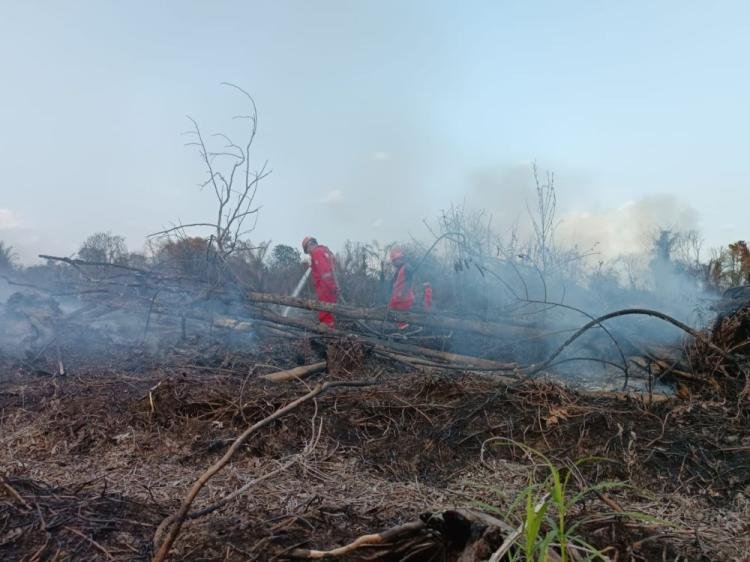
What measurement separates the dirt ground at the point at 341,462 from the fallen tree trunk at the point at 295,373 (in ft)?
0.74

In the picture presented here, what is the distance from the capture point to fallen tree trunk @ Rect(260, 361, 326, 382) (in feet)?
19.6

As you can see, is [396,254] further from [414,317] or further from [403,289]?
[414,317]

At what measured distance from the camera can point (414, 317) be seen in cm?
748

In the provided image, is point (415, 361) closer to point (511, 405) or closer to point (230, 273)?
point (511, 405)

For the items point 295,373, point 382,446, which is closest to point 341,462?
point 382,446

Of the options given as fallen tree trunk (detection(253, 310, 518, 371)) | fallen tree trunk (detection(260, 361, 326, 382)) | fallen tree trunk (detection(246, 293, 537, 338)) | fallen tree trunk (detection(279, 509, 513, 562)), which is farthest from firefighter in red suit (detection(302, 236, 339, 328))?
fallen tree trunk (detection(279, 509, 513, 562))

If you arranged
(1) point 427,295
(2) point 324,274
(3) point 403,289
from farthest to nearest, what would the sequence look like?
1. (2) point 324,274
2. (1) point 427,295
3. (3) point 403,289

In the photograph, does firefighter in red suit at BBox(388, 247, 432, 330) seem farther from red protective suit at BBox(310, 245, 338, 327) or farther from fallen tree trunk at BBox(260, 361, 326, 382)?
fallen tree trunk at BBox(260, 361, 326, 382)

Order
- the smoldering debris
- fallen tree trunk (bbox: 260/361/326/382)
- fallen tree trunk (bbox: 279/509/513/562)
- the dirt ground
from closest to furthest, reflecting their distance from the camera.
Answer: fallen tree trunk (bbox: 279/509/513/562) < the smoldering debris < the dirt ground < fallen tree trunk (bbox: 260/361/326/382)

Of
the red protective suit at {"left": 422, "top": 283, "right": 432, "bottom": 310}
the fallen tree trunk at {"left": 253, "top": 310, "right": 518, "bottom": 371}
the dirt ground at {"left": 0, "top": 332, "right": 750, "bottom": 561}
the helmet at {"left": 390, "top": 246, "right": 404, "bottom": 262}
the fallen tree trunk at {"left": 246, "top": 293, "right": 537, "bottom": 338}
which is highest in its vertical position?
the helmet at {"left": 390, "top": 246, "right": 404, "bottom": 262}

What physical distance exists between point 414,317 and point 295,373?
203cm

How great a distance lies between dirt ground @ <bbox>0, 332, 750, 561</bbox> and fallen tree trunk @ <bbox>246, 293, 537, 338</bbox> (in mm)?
1691

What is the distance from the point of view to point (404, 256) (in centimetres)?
1084

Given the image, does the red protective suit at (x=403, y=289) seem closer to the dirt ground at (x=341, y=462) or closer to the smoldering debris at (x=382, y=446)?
the smoldering debris at (x=382, y=446)
